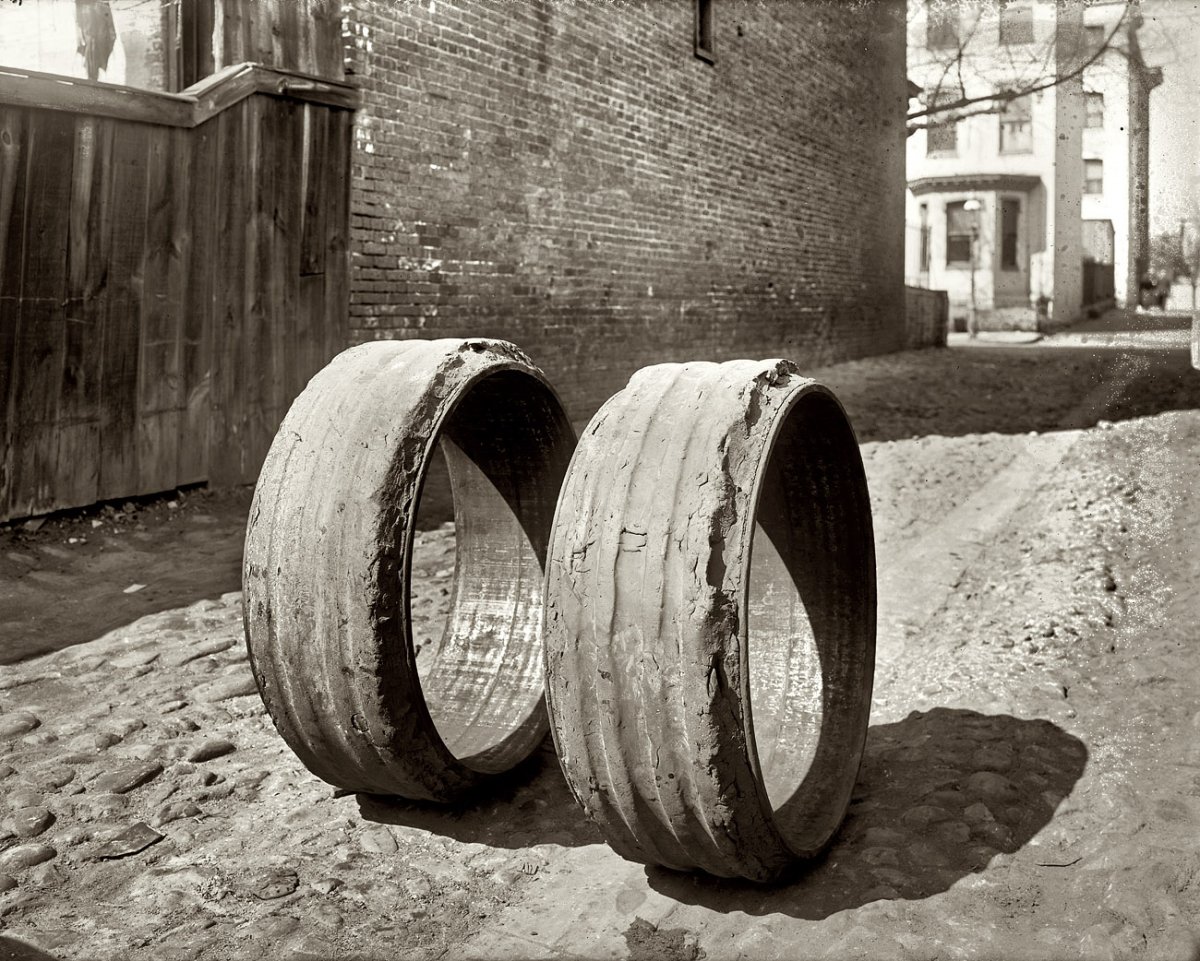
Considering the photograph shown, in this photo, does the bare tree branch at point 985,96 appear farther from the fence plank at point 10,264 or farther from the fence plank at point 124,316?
the fence plank at point 10,264

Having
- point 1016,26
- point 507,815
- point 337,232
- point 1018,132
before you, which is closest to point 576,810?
point 507,815

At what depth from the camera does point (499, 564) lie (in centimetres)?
437

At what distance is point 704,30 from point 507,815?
35.9 feet

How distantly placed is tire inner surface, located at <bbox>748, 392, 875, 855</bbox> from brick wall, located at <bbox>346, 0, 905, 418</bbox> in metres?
4.92

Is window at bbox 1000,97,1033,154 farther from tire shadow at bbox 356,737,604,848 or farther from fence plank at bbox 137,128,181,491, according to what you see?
tire shadow at bbox 356,737,604,848

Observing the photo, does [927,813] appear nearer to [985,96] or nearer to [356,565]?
[356,565]

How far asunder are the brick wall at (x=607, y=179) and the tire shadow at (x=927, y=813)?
17.6 feet

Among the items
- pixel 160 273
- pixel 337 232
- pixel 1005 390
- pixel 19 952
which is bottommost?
pixel 19 952

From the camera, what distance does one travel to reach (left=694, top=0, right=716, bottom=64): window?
40.3 feet

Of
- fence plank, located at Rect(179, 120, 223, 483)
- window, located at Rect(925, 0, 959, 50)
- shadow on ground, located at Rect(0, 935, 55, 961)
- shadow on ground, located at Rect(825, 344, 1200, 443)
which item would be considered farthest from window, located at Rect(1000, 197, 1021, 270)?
shadow on ground, located at Rect(0, 935, 55, 961)

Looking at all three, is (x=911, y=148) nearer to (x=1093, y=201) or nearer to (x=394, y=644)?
(x=1093, y=201)

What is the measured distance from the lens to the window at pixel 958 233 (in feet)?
123

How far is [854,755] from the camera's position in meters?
3.49

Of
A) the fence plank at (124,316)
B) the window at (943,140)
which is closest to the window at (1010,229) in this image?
the window at (943,140)
